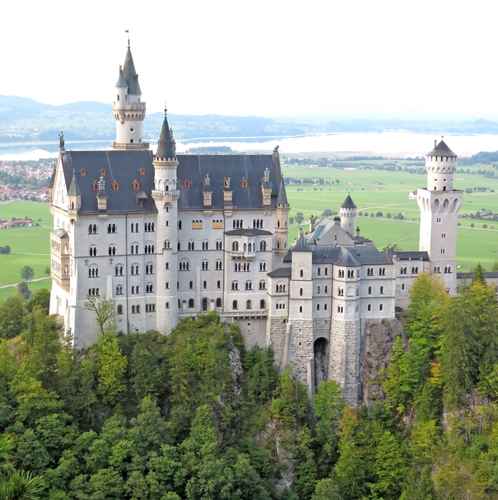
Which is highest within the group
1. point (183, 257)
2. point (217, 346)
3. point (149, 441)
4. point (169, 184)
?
point (169, 184)

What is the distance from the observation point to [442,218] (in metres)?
101

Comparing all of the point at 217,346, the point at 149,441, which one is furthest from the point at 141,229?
the point at 149,441

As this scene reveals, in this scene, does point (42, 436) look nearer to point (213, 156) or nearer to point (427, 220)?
point (213, 156)

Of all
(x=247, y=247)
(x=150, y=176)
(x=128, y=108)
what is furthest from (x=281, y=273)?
(x=128, y=108)

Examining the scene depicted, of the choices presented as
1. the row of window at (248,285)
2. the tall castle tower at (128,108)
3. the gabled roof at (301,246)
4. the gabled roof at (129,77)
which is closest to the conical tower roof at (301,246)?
the gabled roof at (301,246)

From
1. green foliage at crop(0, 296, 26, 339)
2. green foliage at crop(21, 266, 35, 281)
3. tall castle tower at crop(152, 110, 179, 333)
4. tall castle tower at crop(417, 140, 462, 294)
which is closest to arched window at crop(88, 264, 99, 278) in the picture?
tall castle tower at crop(152, 110, 179, 333)

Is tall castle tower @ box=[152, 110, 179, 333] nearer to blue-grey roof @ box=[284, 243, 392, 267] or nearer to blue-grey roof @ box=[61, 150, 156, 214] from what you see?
blue-grey roof @ box=[61, 150, 156, 214]

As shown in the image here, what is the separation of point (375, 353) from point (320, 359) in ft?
16.7

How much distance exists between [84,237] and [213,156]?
14280 mm

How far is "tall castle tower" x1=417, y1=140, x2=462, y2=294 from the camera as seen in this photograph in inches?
3949

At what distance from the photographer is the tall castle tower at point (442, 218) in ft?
329

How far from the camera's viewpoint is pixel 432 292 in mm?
95500

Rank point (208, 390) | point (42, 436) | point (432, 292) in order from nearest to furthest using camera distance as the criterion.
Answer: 1. point (42, 436)
2. point (208, 390)
3. point (432, 292)

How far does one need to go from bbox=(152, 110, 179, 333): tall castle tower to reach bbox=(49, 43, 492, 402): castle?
86 mm
